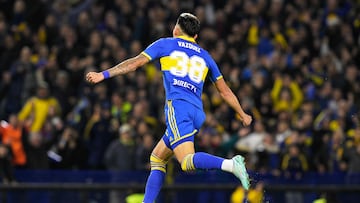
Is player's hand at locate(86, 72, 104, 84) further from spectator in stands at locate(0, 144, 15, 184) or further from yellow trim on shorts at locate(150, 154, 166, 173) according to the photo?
spectator in stands at locate(0, 144, 15, 184)

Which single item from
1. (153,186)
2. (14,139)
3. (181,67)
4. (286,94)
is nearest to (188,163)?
(153,186)

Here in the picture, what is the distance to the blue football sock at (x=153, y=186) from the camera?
11.5 metres

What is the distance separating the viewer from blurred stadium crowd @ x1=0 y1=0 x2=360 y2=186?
19062 millimetres

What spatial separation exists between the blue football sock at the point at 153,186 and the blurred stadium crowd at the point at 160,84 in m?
7.10

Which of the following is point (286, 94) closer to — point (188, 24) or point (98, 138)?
point (98, 138)

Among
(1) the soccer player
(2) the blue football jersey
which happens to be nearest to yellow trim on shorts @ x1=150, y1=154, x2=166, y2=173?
(1) the soccer player

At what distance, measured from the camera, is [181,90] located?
11.4 meters

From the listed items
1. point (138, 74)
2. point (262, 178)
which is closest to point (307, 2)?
point (138, 74)

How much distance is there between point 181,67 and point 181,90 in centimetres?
27

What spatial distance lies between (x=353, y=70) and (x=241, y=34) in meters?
2.89

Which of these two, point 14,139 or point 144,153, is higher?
point 14,139

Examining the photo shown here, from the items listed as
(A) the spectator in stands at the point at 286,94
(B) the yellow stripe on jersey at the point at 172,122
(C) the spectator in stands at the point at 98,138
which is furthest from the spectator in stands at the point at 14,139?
(B) the yellow stripe on jersey at the point at 172,122

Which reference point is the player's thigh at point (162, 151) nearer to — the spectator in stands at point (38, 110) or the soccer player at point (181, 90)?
the soccer player at point (181, 90)

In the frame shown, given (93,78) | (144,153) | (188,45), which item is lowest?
(93,78)
